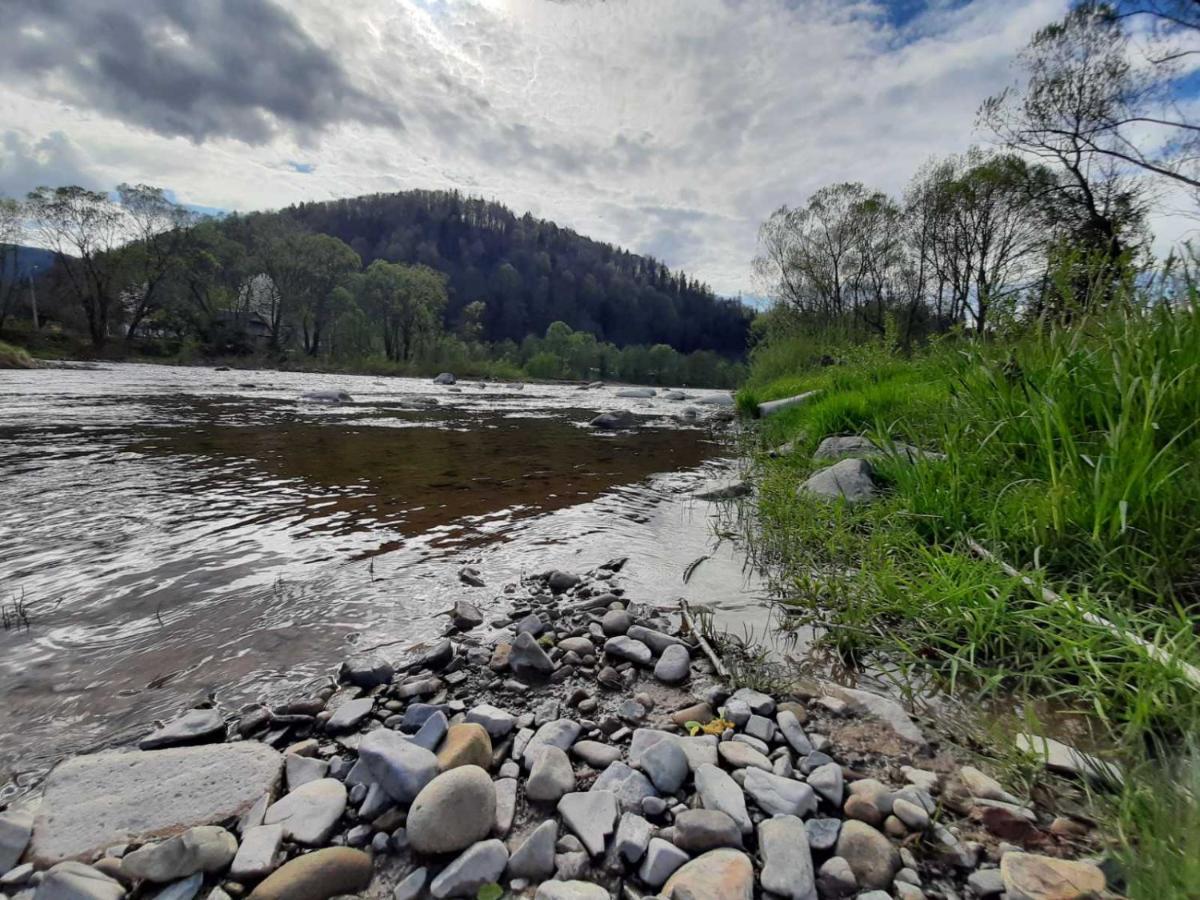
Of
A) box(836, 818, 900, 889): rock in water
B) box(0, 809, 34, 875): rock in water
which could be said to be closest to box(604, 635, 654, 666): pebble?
box(836, 818, 900, 889): rock in water

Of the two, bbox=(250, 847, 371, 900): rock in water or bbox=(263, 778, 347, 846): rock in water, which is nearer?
bbox=(250, 847, 371, 900): rock in water

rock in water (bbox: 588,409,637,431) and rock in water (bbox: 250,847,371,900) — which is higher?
rock in water (bbox: 588,409,637,431)

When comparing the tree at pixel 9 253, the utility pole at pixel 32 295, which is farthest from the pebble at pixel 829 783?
the utility pole at pixel 32 295

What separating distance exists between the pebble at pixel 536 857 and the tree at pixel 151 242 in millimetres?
59157

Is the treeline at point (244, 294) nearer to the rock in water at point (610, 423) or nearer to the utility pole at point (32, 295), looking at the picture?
the utility pole at point (32, 295)

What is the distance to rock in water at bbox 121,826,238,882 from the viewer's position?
1067 millimetres

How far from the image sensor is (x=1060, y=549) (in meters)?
2.13

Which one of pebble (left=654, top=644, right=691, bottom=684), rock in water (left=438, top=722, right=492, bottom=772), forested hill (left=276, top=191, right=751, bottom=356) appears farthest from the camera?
forested hill (left=276, top=191, right=751, bottom=356)

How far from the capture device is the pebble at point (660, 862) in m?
1.09

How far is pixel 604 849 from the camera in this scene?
3.84 ft

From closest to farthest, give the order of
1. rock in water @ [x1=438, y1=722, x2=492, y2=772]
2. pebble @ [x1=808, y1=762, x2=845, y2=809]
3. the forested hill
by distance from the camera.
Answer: pebble @ [x1=808, y1=762, x2=845, y2=809]
rock in water @ [x1=438, y1=722, x2=492, y2=772]
the forested hill

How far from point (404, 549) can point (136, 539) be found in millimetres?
1745

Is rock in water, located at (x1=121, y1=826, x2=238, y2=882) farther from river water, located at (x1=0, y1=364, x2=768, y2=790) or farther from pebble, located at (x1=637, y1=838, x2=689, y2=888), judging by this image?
pebble, located at (x1=637, y1=838, x2=689, y2=888)

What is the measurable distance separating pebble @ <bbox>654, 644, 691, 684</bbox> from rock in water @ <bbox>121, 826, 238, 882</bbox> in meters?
1.36
